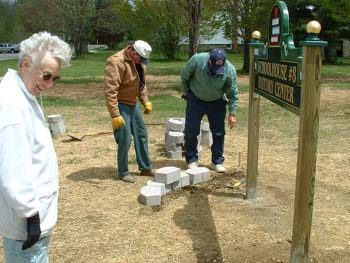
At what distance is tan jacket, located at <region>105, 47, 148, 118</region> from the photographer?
17.9ft

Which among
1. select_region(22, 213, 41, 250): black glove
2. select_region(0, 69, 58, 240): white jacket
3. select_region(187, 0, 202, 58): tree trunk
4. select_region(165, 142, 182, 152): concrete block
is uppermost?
select_region(187, 0, 202, 58): tree trunk

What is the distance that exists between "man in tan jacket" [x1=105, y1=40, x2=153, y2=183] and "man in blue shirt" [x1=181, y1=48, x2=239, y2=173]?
584mm

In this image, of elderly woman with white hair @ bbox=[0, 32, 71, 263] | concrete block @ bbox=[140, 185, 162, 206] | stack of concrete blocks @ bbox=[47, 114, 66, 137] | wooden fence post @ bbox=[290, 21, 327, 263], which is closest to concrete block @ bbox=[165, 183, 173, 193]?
concrete block @ bbox=[140, 185, 162, 206]

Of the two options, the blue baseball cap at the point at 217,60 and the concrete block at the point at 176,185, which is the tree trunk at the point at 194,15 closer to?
the blue baseball cap at the point at 217,60

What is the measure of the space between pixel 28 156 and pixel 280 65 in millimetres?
2440

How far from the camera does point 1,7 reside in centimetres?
6272

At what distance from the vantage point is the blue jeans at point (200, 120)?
245 inches

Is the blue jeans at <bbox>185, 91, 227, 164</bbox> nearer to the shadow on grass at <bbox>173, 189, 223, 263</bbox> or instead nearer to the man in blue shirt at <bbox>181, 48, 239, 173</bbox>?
the man in blue shirt at <bbox>181, 48, 239, 173</bbox>

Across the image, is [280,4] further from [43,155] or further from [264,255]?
[43,155]

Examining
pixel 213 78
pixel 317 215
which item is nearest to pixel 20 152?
pixel 317 215

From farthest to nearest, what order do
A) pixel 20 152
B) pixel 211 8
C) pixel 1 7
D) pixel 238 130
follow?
pixel 1 7, pixel 211 8, pixel 238 130, pixel 20 152

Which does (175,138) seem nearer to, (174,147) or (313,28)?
(174,147)

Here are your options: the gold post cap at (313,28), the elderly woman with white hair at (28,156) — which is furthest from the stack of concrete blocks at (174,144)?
the elderly woman with white hair at (28,156)

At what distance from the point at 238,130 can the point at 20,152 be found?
743 cm
